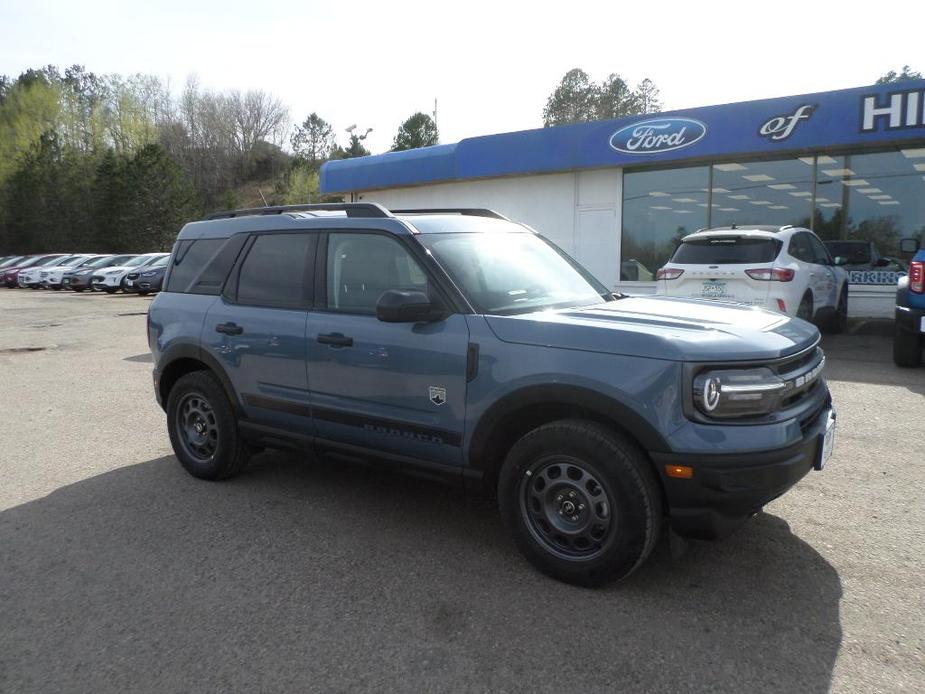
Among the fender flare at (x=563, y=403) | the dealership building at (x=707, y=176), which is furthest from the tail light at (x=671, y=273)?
the fender flare at (x=563, y=403)

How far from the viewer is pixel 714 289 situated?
30.7 ft

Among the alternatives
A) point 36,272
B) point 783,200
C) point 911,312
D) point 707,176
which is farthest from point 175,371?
point 36,272

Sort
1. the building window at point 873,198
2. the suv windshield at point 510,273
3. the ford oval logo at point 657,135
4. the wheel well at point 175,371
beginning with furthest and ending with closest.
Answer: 1. the ford oval logo at point 657,135
2. the building window at point 873,198
3. the wheel well at point 175,371
4. the suv windshield at point 510,273

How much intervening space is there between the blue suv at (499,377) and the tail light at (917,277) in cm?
502

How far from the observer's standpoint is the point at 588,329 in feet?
10.8

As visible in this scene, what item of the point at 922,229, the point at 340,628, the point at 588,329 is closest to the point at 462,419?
the point at 588,329

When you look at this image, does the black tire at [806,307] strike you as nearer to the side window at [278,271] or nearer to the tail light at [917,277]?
the tail light at [917,277]

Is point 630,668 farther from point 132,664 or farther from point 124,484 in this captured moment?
point 124,484

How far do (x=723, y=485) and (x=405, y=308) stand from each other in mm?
1699

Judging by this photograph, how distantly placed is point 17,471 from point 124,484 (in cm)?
102

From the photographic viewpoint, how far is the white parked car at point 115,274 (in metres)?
28.4

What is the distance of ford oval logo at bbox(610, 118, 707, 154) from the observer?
1521 cm

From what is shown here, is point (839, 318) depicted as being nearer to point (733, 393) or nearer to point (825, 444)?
point (825, 444)

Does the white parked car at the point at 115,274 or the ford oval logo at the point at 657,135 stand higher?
the ford oval logo at the point at 657,135
